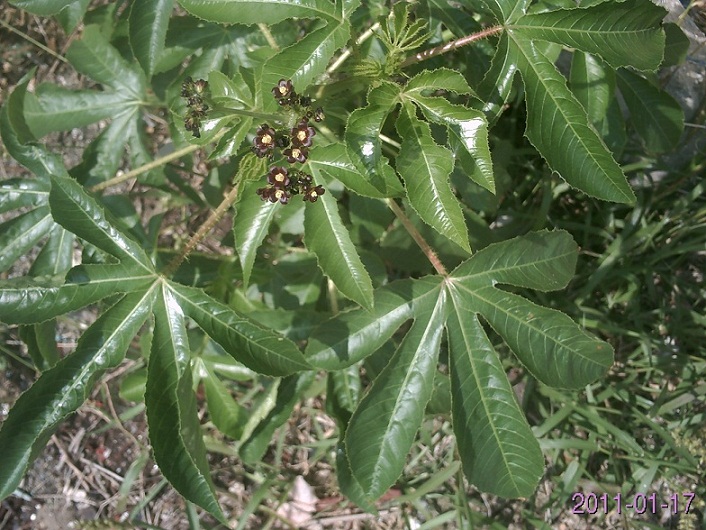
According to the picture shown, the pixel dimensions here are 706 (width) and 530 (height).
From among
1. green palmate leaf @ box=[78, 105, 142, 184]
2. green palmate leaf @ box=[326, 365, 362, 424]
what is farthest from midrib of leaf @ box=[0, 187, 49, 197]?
green palmate leaf @ box=[326, 365, 362, 424]

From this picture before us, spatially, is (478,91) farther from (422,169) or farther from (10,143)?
(10,143)

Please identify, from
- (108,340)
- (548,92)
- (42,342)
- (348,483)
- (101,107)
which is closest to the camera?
(548,92)

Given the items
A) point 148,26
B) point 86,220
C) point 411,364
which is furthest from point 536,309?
point 148,26

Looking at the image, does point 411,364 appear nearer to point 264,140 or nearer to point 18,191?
point 264,140

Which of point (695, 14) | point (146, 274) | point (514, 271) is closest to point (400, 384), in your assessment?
point (514, 271)

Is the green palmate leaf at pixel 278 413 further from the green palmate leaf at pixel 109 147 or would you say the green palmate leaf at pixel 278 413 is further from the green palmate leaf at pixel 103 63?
the green palmate leaf at pixel 103 63

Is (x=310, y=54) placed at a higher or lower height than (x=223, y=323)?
higher

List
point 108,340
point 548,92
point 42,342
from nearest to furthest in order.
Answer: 1. point 548,92
2. point 108,340
3. point 42,342

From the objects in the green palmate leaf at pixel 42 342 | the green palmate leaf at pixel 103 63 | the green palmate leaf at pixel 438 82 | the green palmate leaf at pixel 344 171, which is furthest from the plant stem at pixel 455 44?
the green palmate leaf at pixel 42 342
